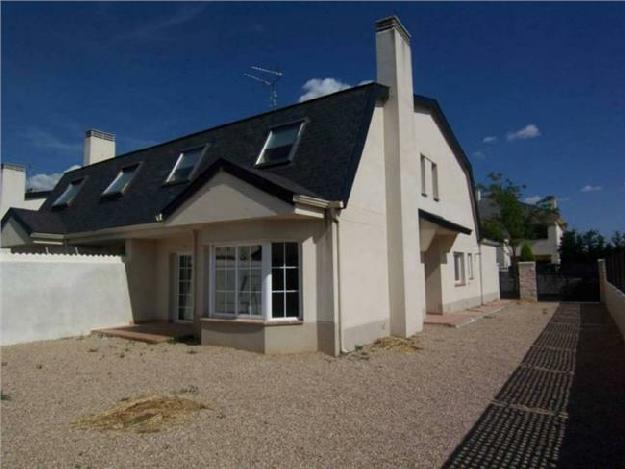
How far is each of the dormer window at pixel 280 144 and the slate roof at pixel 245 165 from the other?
205 millimetres

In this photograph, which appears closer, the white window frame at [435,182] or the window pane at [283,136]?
the window pane at [283,136]

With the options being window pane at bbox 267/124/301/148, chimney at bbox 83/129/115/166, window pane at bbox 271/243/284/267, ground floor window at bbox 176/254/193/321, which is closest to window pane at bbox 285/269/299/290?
window pane at bbox 271/243/284/267

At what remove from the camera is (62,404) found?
6648 mm

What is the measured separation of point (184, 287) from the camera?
14875 millimetres

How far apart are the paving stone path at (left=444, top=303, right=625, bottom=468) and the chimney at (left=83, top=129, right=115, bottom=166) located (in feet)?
70.9

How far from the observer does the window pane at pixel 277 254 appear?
10.3m

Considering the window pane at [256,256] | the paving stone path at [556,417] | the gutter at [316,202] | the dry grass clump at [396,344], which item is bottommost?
the paving stone path at [556,417]

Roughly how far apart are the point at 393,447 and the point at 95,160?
73.2 feet

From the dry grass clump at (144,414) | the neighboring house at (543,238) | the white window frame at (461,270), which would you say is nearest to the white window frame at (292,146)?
the dry grass clump at (144,414)

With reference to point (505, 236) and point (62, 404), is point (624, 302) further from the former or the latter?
point (505, 236)

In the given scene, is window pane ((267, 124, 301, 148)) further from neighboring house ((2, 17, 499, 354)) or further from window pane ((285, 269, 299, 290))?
window pane ((285, 269, 299, 290))

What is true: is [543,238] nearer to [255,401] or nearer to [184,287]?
[184,287]

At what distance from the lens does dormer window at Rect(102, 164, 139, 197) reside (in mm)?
16859

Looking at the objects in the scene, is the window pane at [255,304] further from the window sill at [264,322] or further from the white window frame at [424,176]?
the white window frame at [424,176]
